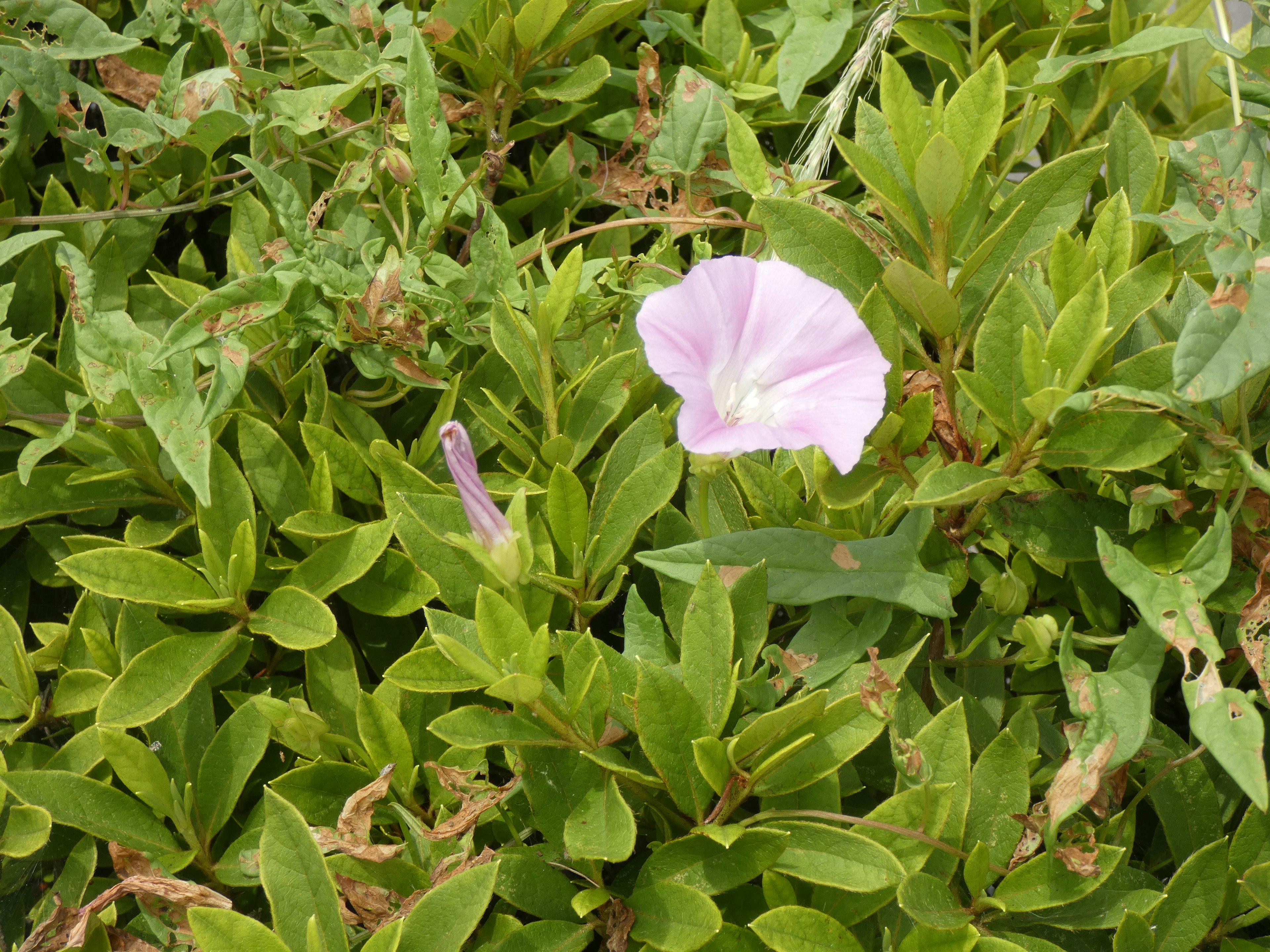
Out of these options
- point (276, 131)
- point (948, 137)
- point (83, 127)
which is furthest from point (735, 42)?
point (83, 127)

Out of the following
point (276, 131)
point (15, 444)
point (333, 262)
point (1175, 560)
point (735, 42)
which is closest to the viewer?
point (1175, 560)

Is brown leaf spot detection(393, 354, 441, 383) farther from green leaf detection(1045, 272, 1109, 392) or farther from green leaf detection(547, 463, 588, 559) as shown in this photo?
green leaf detection(1045, 272, 1109, 392)

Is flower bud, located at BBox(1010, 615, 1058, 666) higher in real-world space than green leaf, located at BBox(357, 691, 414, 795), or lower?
higher

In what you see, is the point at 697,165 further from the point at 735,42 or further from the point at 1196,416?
the point at 1196,416

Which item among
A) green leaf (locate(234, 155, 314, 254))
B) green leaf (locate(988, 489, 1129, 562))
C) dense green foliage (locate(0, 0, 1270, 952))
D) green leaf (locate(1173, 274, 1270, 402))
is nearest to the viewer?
green leaf (locate(1173, 274, 1270, 402))

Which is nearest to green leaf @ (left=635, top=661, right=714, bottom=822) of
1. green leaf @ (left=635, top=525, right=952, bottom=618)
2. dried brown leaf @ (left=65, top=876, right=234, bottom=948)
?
green leaf @ (left=635, top=525, right=952, bottom=618)

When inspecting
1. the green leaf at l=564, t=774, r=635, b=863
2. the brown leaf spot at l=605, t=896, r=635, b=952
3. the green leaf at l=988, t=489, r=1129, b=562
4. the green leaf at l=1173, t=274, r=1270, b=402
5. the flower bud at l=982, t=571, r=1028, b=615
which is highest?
the green leaf at l=1173, t=274, r=1270, b=402

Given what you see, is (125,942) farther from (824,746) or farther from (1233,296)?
(1233,296)

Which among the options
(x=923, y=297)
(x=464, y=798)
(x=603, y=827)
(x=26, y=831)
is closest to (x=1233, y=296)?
(x=923, y=297)
